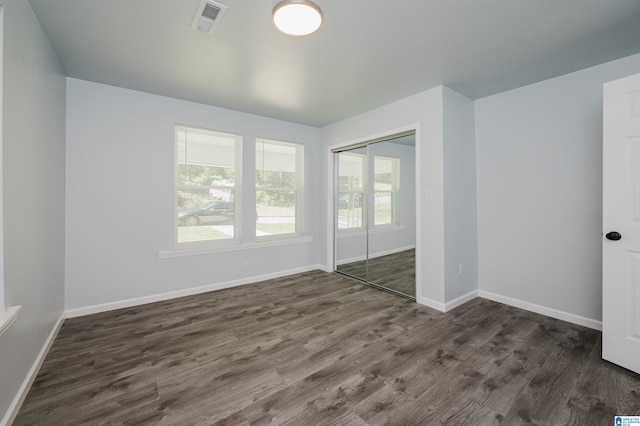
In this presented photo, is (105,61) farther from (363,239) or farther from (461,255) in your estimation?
(461,255)

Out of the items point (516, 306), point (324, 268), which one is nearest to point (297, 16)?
point (516, 306)

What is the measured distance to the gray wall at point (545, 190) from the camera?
2.64 meters

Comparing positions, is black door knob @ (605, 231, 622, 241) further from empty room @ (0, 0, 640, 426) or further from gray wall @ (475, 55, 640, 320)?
gray wall @ (475, 55, 640, 320)

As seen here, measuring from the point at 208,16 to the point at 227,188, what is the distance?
2352 mm

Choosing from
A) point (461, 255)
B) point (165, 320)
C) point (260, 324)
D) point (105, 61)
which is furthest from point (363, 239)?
point (105, 61)

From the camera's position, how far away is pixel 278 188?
452 centimetres

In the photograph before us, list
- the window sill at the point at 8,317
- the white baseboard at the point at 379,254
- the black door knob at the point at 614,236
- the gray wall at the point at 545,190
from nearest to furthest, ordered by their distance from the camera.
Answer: the window sill at the point at 8,317 → the black door knob at the point at 614,236 → the gray wall at the point at 545,190 → the white baseboard at the point at 379,254

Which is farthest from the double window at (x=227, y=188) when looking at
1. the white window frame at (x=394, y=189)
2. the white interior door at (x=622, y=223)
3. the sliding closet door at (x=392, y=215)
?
the white interior door at (x=622, y=223)

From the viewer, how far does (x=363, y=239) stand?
4395 mm

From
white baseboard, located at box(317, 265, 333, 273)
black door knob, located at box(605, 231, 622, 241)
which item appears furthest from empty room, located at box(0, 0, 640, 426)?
white baseboard, located at box(317, 265, 333, 273)

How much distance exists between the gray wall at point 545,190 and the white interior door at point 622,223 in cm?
74

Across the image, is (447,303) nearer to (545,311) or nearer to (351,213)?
(545,311)

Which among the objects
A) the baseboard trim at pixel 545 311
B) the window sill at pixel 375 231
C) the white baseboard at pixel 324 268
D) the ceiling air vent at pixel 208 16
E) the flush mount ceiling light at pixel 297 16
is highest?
the ceiling air vent at pixel 208 16

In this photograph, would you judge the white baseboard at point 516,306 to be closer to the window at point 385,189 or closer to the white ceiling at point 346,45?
the window at point 385,189
